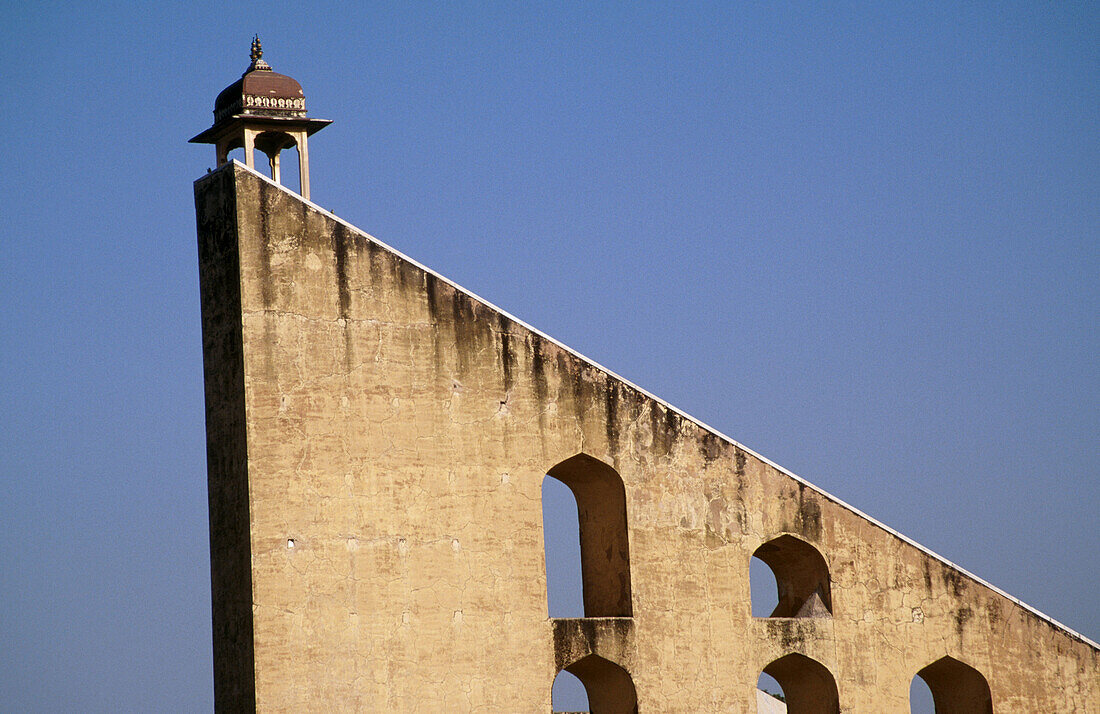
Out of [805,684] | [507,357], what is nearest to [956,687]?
[805,684]

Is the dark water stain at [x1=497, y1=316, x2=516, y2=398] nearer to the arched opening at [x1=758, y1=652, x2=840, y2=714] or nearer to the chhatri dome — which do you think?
the chhatri dome

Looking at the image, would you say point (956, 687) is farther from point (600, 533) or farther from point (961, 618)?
point (600, 533)

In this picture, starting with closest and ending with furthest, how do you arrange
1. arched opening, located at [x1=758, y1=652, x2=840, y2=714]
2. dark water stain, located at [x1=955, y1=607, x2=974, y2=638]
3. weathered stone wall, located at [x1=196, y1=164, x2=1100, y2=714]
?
weathered stone wall, located at [x1=196, y1=164, x2=1100, y2=714] → arched opening, located at [x1=758, y1=652, x2=840, y2=714] → dark water stain, located at [x1=955, y1=607, x2=974, y2=638]

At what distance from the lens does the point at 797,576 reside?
1780cm

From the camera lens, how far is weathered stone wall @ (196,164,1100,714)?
15.3 m

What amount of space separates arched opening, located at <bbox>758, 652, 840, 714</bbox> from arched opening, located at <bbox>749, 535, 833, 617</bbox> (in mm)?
519

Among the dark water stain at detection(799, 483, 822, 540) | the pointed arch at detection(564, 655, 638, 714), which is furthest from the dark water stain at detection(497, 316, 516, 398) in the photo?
the dark water stain at detection(799, 483, 822, 540)

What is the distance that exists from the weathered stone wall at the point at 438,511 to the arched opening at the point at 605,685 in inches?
6.6

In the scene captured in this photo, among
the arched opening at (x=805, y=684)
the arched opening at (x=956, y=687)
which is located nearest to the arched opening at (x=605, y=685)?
the arched opening at (x=805, y=684)

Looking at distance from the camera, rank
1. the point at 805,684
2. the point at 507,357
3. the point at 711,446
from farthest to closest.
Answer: the point at 805,684 → the point at 711,446 → the point at 507,357

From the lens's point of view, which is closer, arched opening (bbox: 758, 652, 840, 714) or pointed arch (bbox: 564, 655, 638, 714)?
pointed arch (bbox: 564, 655, 638, 714)

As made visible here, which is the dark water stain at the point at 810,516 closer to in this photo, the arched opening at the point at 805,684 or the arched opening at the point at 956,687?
the arched opening at the point at 805,684

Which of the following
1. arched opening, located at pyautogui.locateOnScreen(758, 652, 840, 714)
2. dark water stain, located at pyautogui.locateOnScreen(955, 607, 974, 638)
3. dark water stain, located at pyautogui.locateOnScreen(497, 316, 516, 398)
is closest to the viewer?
dark water stain, located at pyautogui.locateOnScreen(497, 316, 516, 398)

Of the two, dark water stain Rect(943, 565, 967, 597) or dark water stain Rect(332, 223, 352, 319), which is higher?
dark water stain Rect(332, 223, 352, 319)
